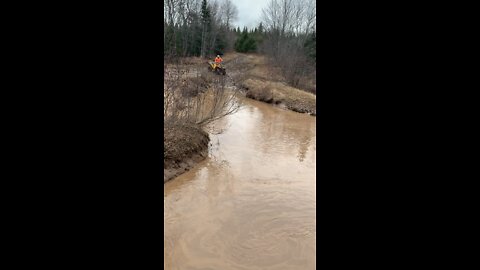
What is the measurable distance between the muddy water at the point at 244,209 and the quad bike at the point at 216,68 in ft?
6.89

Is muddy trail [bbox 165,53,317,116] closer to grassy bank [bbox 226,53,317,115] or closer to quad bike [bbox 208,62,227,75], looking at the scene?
grassy bank [bbox 226,53,317,115]

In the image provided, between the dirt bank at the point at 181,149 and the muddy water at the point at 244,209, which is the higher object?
the dirt bank at the point at 181,149

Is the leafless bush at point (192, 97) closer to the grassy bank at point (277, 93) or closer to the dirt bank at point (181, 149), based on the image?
the dirt bank at point (181, 149)

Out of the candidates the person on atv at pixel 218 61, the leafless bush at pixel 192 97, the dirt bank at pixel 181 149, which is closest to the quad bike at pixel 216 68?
the person on atv at pixel 218 61

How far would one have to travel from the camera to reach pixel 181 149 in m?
8.07

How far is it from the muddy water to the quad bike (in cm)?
210

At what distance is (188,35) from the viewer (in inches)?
305

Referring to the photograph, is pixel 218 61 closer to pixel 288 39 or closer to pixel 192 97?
pixel 192 97

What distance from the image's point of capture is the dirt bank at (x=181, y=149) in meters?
7.63
